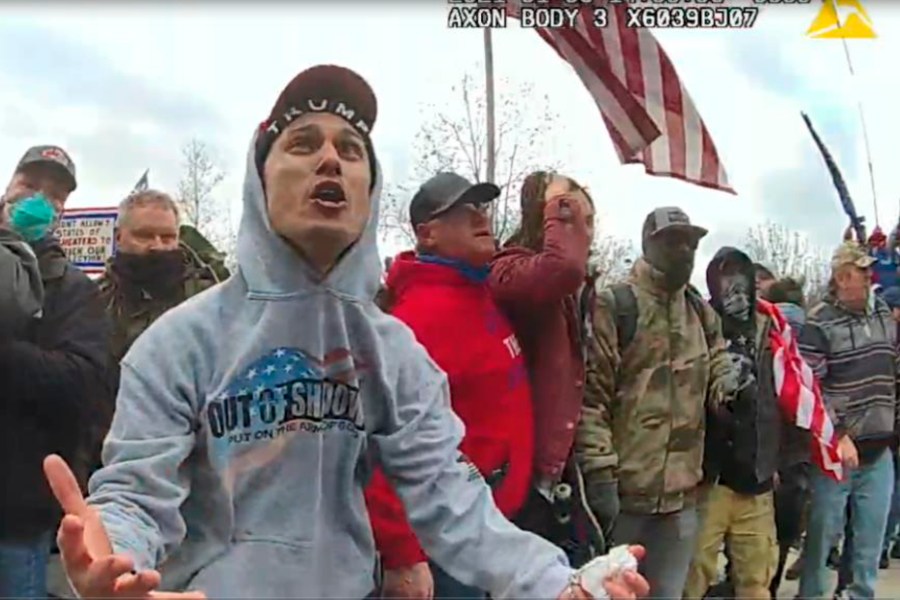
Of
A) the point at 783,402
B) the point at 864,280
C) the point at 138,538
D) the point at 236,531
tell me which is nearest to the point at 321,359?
the point at 236,531

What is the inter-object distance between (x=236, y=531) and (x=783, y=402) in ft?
11.8

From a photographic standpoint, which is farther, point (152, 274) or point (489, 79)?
point (489, 79)

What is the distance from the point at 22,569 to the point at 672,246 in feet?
7.84

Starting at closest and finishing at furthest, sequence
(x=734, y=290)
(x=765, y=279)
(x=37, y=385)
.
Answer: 1. (x=37, y=385)
2. (x=734, y=290)
3. (x=765, y=279)

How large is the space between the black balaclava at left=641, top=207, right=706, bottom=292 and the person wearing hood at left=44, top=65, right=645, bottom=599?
2.33 m

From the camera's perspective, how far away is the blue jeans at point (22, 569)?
363 centimetres

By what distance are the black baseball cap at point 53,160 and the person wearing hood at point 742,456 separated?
98.5 inches

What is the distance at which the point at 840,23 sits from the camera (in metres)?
7.11

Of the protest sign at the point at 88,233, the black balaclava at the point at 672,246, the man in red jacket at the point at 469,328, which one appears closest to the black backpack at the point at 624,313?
the black balaclava at the point at 672,246

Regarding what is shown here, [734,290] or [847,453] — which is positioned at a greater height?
[734,290]

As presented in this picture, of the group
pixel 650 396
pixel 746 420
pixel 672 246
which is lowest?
pixel 746 420

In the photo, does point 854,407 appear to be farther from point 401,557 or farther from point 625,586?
point 625,586

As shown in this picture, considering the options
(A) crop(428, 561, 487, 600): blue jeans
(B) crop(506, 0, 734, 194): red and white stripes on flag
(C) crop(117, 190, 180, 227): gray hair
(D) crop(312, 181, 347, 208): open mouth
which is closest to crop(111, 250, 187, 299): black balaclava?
(C) crop(117, 190, 180, 227): gray hair

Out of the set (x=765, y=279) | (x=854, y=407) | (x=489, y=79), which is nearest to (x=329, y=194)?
(x=854, y=407)
